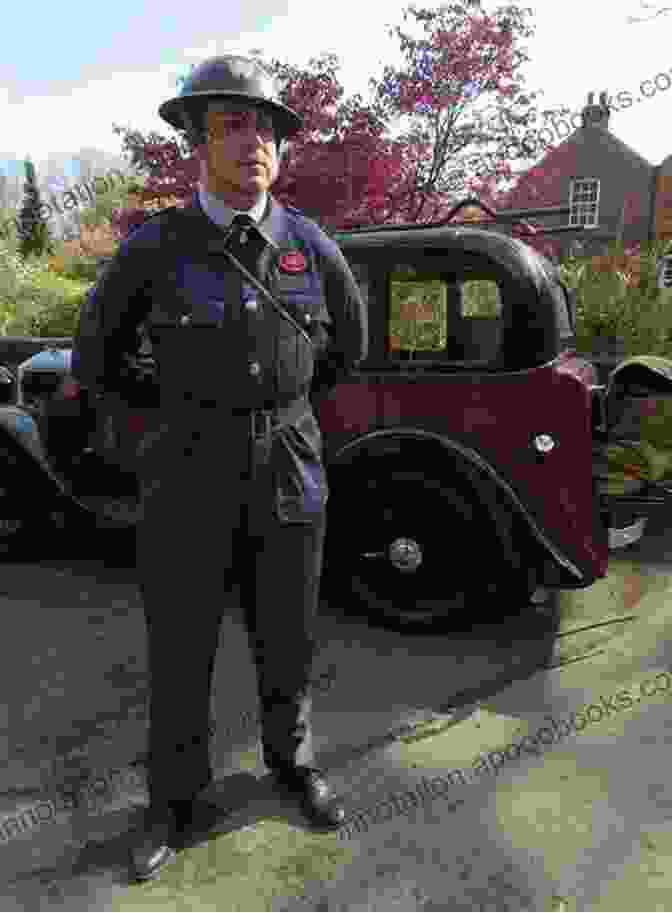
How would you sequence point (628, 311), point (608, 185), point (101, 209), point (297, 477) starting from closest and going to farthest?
1. point (297, 477)
2. point (628, 311)
3. point (608, 185)
4. point (101, 209)

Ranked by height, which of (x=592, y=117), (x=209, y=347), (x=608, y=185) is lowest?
(x=209, y=347)

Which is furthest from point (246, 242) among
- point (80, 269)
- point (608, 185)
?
point (608, 185)

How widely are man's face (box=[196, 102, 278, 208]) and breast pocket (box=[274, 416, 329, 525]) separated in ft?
2.16

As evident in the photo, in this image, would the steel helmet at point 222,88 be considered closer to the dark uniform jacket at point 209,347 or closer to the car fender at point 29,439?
the dark uniform jacket at point 209,347

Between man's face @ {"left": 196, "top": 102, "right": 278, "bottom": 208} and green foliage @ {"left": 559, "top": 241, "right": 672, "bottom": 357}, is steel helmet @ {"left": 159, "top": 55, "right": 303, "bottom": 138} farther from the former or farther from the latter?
green foliage @ {"left": 559, "top": 241, "right": 672, "bottom": 357}

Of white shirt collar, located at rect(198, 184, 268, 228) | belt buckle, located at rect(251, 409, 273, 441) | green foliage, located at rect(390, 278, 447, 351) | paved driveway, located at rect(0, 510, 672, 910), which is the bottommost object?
paved driveway, located at rect(0, 510, 672, 910)

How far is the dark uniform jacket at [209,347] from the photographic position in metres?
1.92

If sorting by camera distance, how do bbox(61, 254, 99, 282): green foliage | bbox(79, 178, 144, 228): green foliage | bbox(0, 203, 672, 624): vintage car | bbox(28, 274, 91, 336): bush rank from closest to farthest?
bbox(0, 203, 672, 624): vintage car, bbox(28, 274, 91, 336): bush, bbox(61, 254, 99, 282): green foliage, bbox(79, 178, 144, 228): green foliage

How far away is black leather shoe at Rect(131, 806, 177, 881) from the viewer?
2.06m

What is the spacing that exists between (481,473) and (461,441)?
19 centimetres

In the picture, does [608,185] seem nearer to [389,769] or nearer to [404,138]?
[404,138]

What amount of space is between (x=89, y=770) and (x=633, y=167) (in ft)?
93.6

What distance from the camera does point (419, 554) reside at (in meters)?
3.45

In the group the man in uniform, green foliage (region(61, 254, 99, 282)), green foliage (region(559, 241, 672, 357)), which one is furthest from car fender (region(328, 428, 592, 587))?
green foliage (region(61, 254, 99, 282))
